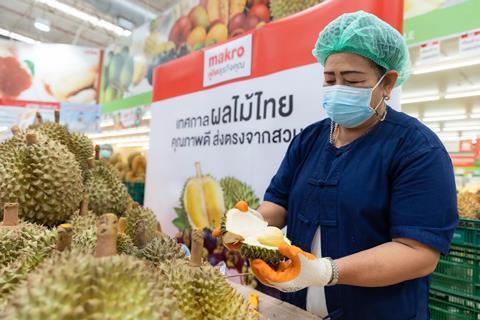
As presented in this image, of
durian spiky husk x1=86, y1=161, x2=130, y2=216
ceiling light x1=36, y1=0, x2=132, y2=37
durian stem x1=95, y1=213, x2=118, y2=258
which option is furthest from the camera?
ceiling light x1=36, y1=0, x2=132, y2=37

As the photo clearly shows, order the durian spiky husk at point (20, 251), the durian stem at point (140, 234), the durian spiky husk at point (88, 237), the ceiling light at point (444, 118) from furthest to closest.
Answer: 1. the ceiling light at point (444, 118)
2. the durian stem at point (140, 234)
3. the durian spiky husk at point (88, 237)
4. the durian spiky husk at point (20, 251)

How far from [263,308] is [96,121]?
6.40 m

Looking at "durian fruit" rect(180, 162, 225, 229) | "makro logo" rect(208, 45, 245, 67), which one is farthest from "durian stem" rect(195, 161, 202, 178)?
"makro logo" rect(208, 45, 245, 67)

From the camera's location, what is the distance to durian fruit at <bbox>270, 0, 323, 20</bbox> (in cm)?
457

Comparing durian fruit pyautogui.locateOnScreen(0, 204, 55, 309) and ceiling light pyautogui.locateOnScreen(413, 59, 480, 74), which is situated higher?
ceiling light pyautogui.locateOnScreen(413, 59, 480, 74)

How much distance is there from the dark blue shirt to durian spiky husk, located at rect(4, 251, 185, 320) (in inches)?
39.3

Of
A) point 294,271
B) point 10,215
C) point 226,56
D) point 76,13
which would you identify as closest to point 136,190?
point 226,56

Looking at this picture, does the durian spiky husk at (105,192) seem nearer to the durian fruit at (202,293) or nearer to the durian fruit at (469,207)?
the durian fruit at (202,293)

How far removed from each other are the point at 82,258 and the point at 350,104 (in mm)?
1311

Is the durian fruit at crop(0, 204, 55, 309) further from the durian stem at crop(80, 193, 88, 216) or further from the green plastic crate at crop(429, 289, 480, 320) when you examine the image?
the green plastic crate at crop(429, 289, 480, 320)

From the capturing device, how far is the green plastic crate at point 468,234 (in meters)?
2.75

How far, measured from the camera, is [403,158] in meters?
1.49

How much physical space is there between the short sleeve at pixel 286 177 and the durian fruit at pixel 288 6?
310 centimetres

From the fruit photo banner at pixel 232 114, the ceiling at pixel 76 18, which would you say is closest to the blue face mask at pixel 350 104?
the fruit photo banner at pixel 232 114
